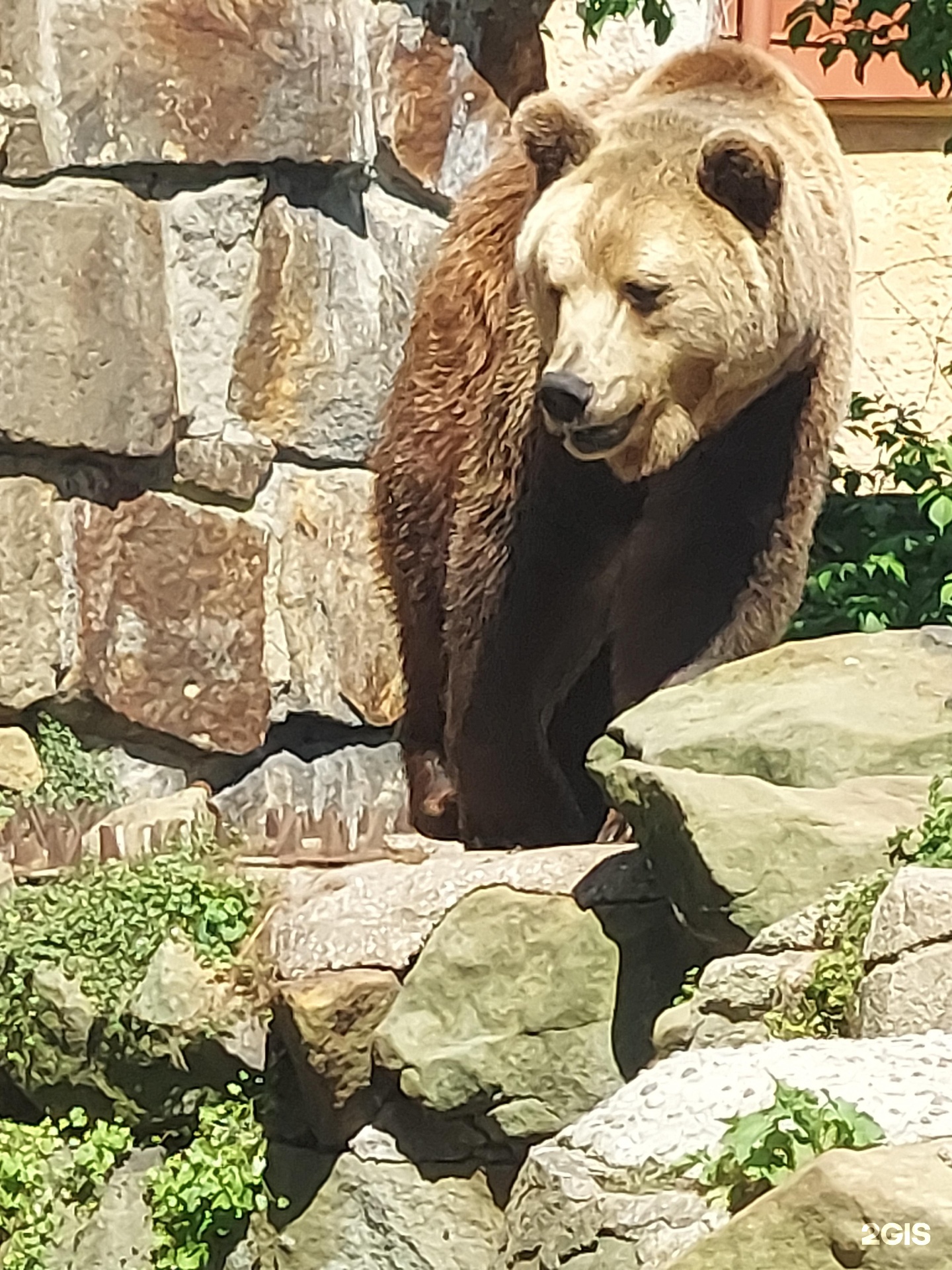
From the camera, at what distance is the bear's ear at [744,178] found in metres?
3.34

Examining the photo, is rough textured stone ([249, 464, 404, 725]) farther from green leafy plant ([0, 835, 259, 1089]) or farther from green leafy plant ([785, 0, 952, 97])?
green leafy plant ([785, 0, 952, 97])

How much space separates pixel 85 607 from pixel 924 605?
1899 mm

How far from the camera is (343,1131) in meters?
3.60

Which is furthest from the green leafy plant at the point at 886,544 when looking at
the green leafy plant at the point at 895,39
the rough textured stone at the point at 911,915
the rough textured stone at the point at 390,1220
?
the rough textured stone at the point at 911,915

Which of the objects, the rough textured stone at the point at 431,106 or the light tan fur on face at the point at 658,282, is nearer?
the light tan fur on face at the point at 658,282

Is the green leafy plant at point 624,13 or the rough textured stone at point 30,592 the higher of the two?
the green leafy plant at point 624,13

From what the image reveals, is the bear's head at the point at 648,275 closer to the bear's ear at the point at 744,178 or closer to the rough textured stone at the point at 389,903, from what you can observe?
the bear's ear at the point at 744,178

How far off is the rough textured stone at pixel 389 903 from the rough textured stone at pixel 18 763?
1179mm

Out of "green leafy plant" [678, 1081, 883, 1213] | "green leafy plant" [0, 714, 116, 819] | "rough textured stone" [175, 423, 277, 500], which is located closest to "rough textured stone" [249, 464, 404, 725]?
"rough textured stone" [175, 423, 277, 500]

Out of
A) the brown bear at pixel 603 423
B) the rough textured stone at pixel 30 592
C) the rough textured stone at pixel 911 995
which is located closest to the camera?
the rough textured stone at pixel 911 995

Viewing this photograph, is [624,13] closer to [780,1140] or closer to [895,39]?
[895,39]

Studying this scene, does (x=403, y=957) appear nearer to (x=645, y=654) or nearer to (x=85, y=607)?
(x=645, y=654)

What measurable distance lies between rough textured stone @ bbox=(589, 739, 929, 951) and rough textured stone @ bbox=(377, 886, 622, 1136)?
263 millimetres

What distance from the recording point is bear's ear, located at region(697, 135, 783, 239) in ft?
11.0
